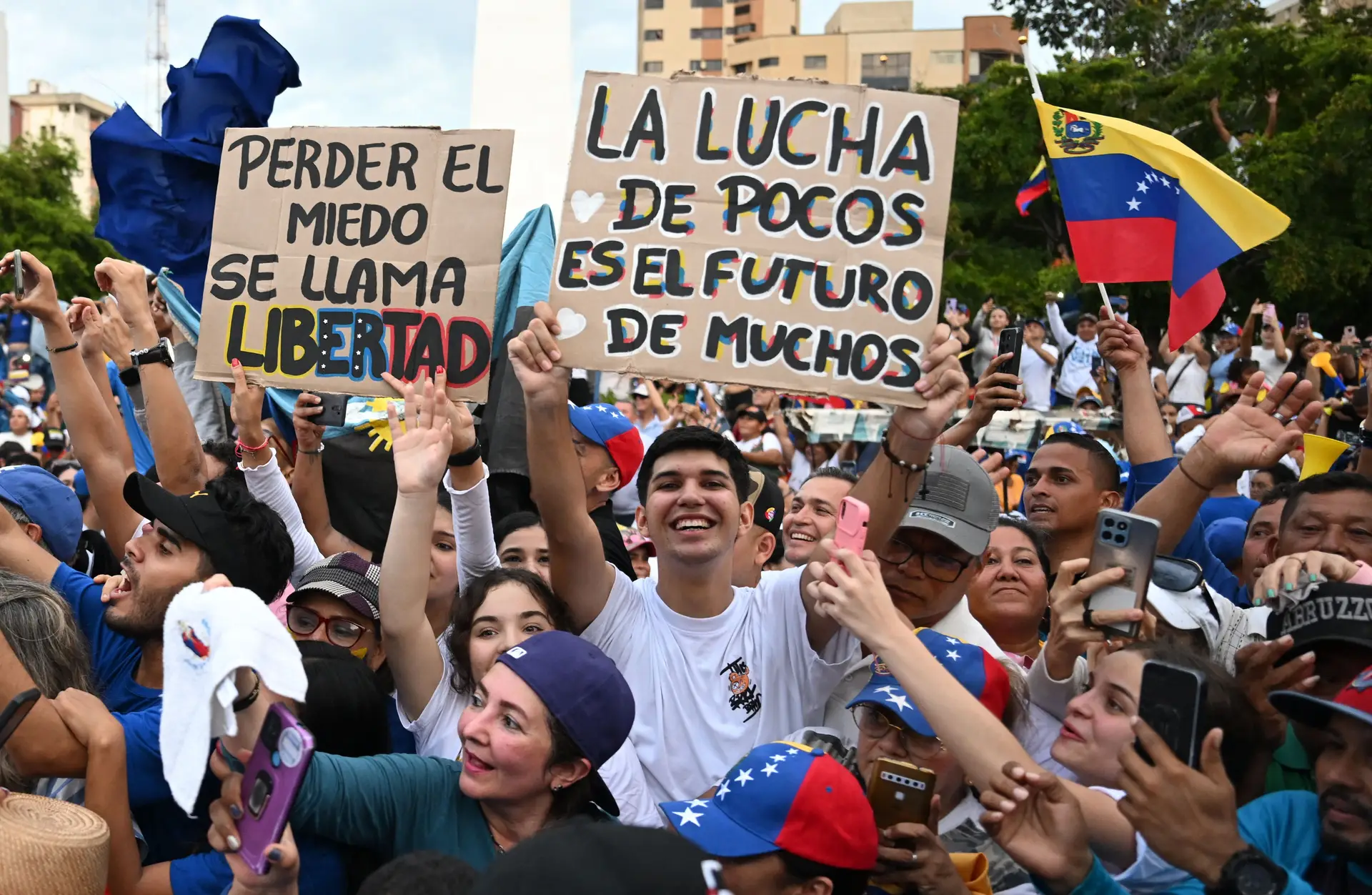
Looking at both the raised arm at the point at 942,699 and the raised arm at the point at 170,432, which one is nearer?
the raised arm at the point at 942,699

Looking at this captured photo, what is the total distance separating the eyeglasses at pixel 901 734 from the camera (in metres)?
3.18

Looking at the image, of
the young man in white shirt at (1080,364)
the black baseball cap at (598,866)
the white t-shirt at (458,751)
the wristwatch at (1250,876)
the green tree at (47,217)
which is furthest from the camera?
the green tree at (47,217)

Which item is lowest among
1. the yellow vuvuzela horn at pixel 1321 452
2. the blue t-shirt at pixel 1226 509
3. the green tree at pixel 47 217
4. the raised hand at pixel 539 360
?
the blue t-shirt at pixel 1226 509

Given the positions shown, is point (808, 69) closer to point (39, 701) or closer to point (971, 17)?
point (971, 17)

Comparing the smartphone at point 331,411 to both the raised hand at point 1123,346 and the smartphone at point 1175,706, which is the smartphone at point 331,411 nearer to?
the raised hand at point 1123,346

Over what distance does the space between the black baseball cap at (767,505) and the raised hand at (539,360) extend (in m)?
1.60

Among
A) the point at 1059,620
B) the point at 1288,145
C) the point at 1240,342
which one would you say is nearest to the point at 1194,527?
the point at 1059,620

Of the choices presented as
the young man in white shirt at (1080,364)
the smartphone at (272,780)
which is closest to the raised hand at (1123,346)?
the smartphone at (272,780)

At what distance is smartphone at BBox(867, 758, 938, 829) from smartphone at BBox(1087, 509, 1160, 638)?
0.64m

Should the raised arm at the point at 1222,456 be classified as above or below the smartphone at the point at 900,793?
above

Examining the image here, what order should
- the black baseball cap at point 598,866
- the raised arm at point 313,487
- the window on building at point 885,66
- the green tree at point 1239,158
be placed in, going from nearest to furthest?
the black baseball cap at point 598,866 < the raised arm at point 313,487 < the green tree at point 1239,158 < the window on building at point 885,66

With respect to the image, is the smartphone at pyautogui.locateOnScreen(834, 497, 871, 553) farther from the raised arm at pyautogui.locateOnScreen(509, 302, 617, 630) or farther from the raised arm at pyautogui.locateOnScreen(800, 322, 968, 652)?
the raised arm at pyautogui.locateOnScreen(509, 302, 617, 630)

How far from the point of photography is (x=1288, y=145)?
2039cm

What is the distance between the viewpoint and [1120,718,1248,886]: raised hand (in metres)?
2.43
